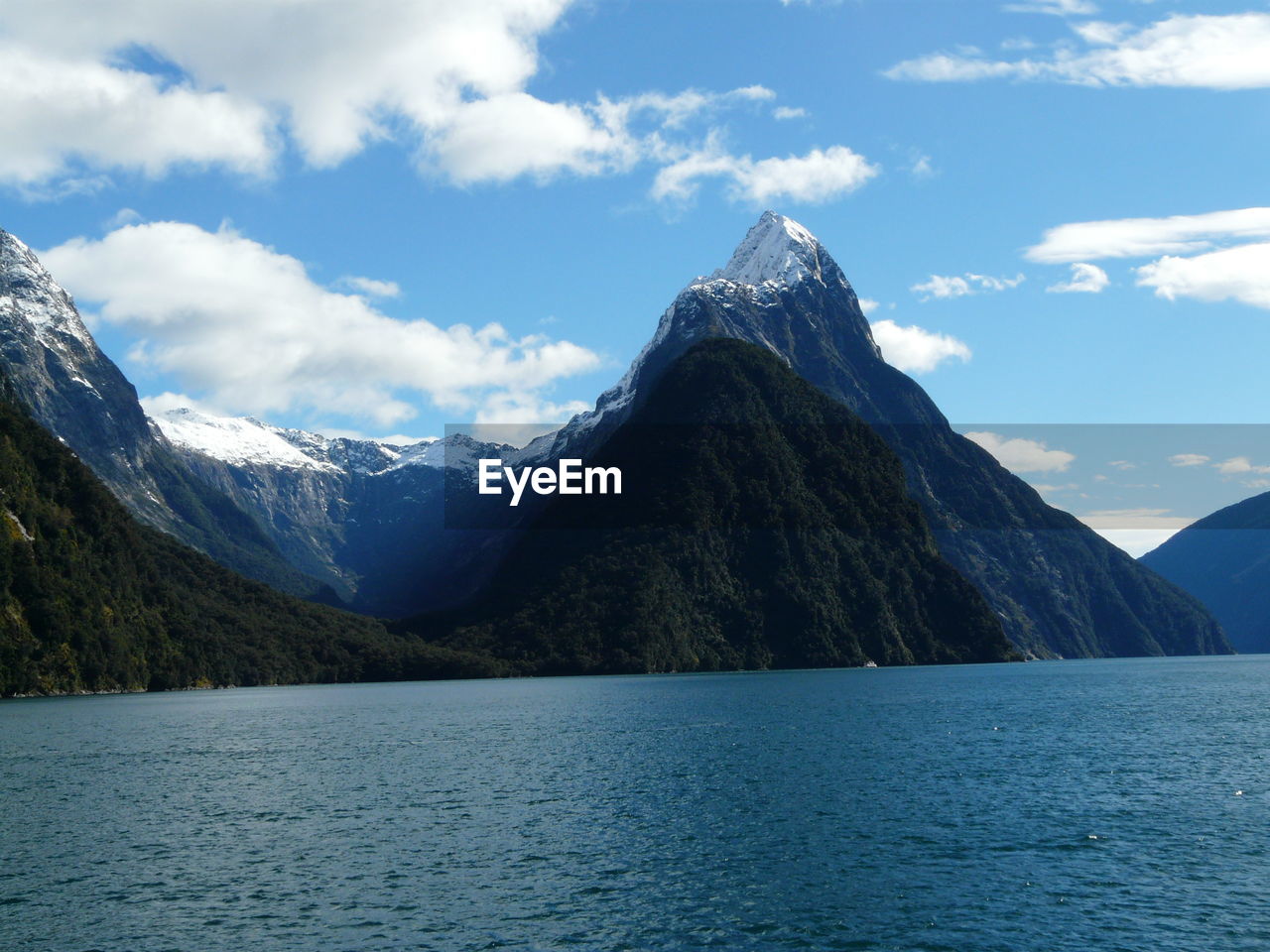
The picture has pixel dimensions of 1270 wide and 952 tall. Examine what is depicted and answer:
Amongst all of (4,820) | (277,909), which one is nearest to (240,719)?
(4,820)

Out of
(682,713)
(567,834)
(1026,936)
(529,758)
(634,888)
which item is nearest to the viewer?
(1026,936)

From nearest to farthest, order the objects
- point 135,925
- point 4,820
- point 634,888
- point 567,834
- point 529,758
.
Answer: point 135,925, point 634,888, point 567,834, point 4,820, point 529,758

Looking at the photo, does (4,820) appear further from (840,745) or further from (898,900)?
(840,745)

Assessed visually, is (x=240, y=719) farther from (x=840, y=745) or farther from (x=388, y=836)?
(x=388, y=836)

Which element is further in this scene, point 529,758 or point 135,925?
point 529,758

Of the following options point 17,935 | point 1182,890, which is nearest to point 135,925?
point 17,935

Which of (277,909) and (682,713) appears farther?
(682,713)
